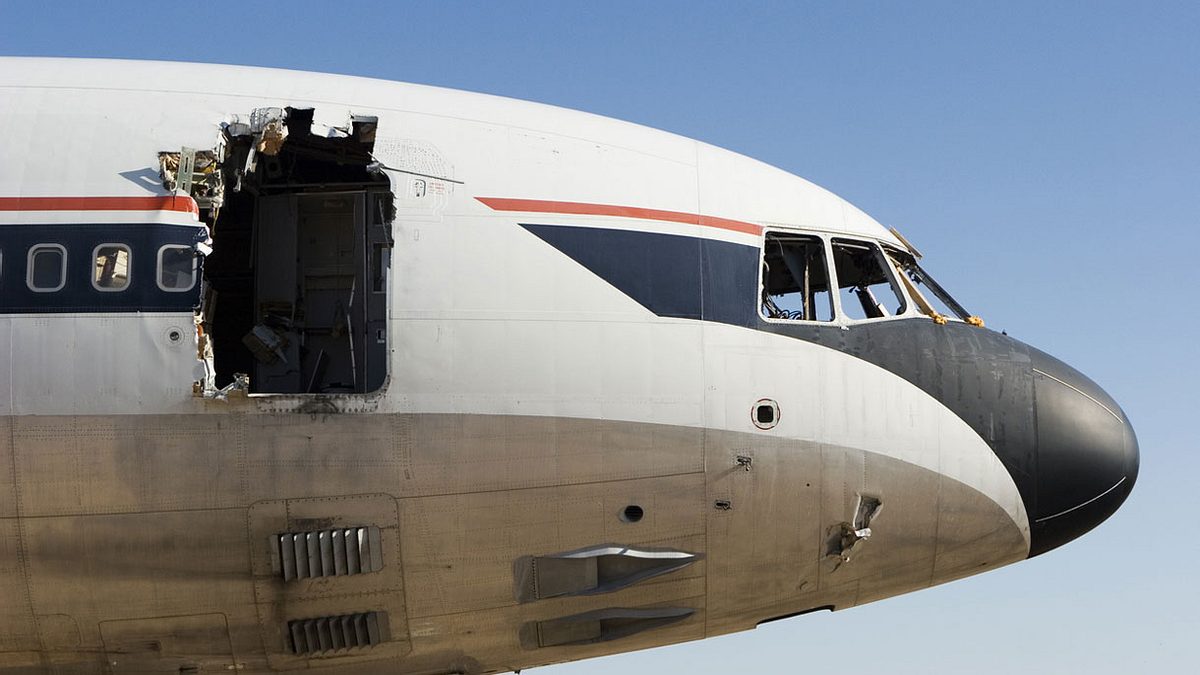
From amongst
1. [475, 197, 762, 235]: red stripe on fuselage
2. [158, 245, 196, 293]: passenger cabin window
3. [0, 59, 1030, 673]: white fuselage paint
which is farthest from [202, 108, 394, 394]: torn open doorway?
[475, 197, 762, 235]: red stripe on fuselage

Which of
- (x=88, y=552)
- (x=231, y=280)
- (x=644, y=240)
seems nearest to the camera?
(x=88, y=552)

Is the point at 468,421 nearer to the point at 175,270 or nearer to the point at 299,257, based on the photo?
the point at 175,270

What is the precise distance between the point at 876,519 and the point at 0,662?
24.4 ft

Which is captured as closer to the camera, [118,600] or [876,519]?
[118,600]

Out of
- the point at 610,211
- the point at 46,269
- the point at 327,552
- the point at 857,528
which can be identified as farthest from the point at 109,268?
the point at 857,528

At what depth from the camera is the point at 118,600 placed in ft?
40.5

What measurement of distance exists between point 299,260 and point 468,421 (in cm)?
270

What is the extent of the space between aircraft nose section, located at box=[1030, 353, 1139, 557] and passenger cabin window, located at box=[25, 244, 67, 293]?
27.8 feet

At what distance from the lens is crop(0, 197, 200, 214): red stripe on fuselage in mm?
12188

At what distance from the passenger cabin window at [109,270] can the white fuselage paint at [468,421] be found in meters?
0.27

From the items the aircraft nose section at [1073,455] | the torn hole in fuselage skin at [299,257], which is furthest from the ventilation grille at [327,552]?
the aircraft nose section at [1073,455]

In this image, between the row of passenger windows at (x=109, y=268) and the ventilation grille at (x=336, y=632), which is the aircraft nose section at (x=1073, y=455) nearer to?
the ventilation grille at (x=336, y=632)

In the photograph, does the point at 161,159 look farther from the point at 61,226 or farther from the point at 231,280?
the point at 231,280

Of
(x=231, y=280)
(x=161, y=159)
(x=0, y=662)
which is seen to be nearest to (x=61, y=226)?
(x=161, y=159)
